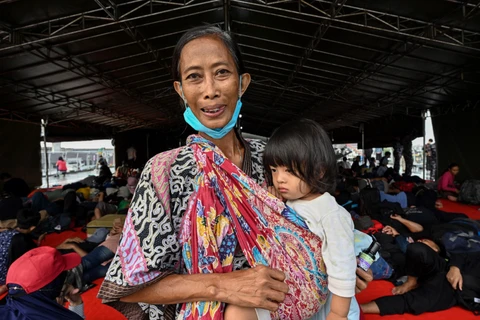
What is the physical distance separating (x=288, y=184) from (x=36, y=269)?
2007 mm

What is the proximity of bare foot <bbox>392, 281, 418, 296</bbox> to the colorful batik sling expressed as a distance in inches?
104

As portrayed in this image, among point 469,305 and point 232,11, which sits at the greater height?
point 232,11

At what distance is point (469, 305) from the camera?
2.75 metres

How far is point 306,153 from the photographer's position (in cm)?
103

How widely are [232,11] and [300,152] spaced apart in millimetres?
5999

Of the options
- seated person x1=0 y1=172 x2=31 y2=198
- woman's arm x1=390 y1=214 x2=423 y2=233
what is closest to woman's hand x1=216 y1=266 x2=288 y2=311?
woman's arm x1=390 y1=214 x2=423 y2=233

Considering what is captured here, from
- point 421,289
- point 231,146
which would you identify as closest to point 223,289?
point 231,146

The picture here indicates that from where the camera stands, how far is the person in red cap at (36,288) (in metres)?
1.99

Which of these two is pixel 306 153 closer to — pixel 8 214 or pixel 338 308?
pixel 338 308

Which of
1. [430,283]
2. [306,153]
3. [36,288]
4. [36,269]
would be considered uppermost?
[306,153]

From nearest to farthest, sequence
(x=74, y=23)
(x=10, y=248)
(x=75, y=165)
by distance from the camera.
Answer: (x=10, y=248)
(x=74, y=23)
(x=75, y=165)

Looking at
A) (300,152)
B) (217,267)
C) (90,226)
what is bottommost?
(90,226)

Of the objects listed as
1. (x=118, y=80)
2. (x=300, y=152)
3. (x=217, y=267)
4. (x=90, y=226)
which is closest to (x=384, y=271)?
(x=300, y=152)

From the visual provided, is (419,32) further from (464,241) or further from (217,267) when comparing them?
(217,267)
